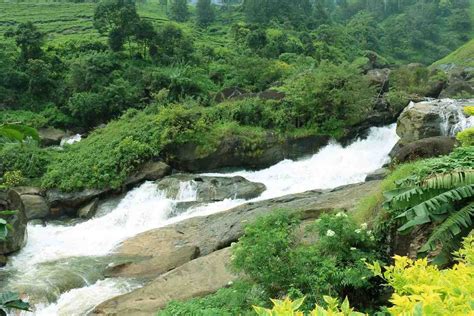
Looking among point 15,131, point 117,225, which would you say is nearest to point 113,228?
point 117,225

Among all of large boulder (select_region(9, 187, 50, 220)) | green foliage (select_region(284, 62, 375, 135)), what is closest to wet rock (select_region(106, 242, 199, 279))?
large boulder (select_region(9, 187, 50, 220))

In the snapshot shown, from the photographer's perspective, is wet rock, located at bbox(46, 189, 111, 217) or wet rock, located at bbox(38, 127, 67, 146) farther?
wet rock, located at bbox(38, 127, 67, 146)

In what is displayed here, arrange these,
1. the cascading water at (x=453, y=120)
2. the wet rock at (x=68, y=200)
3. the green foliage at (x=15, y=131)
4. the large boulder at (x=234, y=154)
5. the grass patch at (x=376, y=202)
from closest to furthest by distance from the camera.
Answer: the green foliage at (x=15, y=131) < the grass patch at (x=376, y=202) < the cascading water at (x=453, y=120) < the wet rock at (x=68, y=200) < the large boulder at (x=234, y=154)

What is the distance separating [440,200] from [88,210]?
47.7ft

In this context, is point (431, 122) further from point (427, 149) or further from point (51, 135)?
point (51, 135)

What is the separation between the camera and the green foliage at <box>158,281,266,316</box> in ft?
22.1

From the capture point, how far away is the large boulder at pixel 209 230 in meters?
11.8

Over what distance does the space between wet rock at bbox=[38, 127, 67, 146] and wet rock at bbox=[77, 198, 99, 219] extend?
8.69 metres

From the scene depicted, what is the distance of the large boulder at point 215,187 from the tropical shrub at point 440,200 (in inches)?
392

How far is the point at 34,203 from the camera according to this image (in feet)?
59.0

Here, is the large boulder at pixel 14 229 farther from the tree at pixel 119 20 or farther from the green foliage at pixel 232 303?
the tree at pixel 119 20

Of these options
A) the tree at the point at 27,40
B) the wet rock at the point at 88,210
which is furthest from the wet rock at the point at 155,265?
the tree at the point at 27,40

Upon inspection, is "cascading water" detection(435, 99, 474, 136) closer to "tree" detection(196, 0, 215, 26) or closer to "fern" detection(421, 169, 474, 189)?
"fern" detection(421, 169, 474, 189)

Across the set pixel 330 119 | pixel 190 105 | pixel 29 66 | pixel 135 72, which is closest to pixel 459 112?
pixel 330 119
